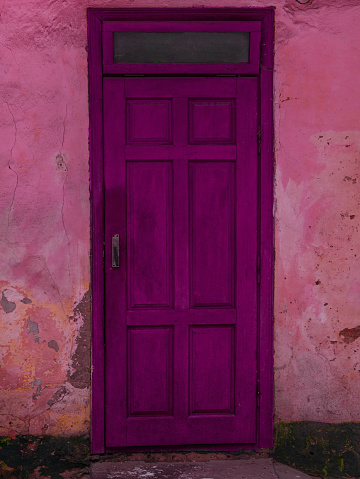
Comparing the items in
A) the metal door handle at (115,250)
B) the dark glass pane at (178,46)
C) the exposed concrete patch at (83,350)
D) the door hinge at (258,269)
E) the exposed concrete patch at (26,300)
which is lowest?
the exposed concrete patch at (83,350)

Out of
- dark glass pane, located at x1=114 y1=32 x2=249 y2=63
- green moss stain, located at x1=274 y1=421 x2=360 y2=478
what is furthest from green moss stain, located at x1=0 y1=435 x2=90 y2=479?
dark glass pane, located at x1=114 y1=32 x2=249 y2=63

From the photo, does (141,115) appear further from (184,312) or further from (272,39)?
(184,312)

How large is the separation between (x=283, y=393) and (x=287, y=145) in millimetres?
1620

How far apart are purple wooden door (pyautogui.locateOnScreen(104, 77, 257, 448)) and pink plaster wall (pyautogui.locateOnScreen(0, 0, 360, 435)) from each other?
201 millimetres

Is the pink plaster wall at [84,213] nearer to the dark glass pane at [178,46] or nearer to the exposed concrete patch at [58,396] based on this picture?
the exposed concrete patch at [58,396]

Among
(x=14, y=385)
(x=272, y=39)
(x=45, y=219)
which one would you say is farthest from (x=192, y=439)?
(x=272, y=39)

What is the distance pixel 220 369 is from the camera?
9.54 feet

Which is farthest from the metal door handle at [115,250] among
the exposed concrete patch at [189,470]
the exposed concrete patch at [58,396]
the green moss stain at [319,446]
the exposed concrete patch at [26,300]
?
the green moss stain at [319,446]

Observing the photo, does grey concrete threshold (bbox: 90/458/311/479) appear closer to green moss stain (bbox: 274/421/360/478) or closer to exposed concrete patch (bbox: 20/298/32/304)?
green moss stain (bbox: 274/421/360/478)

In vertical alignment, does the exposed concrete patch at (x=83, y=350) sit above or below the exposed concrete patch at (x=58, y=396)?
above

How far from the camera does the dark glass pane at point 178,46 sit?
2.80 metres

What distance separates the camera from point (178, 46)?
2.81 m

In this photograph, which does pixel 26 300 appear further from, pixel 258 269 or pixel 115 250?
pixel 258 269

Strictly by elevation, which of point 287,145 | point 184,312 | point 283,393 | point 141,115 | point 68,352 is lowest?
point 283,393
